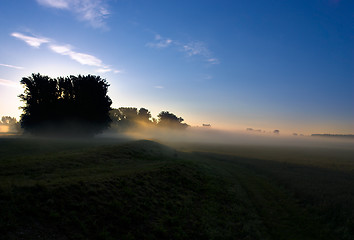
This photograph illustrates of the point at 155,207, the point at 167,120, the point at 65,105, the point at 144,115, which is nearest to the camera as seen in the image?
the point at 155,207

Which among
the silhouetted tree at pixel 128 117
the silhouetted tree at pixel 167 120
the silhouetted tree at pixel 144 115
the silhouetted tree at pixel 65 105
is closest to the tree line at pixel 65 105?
the silhouetted tree at pixel 65 105

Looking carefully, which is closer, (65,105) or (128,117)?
(65,105)

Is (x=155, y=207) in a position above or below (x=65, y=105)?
below

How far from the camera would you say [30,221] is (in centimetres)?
685

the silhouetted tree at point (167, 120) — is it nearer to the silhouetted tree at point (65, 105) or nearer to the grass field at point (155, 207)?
the silhouetted tree at point (65, 105)

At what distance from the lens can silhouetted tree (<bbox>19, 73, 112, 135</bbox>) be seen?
2078 inches

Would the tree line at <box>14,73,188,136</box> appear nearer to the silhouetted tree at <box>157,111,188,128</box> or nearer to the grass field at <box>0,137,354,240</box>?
the grass field at <box>0,137,354,240</box>

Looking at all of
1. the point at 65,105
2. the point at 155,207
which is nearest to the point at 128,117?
the point at 65,105

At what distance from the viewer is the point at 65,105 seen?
2160 inches

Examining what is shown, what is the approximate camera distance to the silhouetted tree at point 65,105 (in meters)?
52.8

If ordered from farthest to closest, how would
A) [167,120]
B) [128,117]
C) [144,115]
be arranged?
1. [167,120]
2. [144,115]
3. [128,117]

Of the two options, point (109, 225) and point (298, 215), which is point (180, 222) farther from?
point (298, 215)

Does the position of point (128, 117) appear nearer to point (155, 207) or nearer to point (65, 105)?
point (65, 105)

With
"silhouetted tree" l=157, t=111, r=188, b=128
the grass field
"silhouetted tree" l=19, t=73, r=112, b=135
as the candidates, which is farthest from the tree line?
"silhouetted tree" l=157, t=111, r=188, b=128
